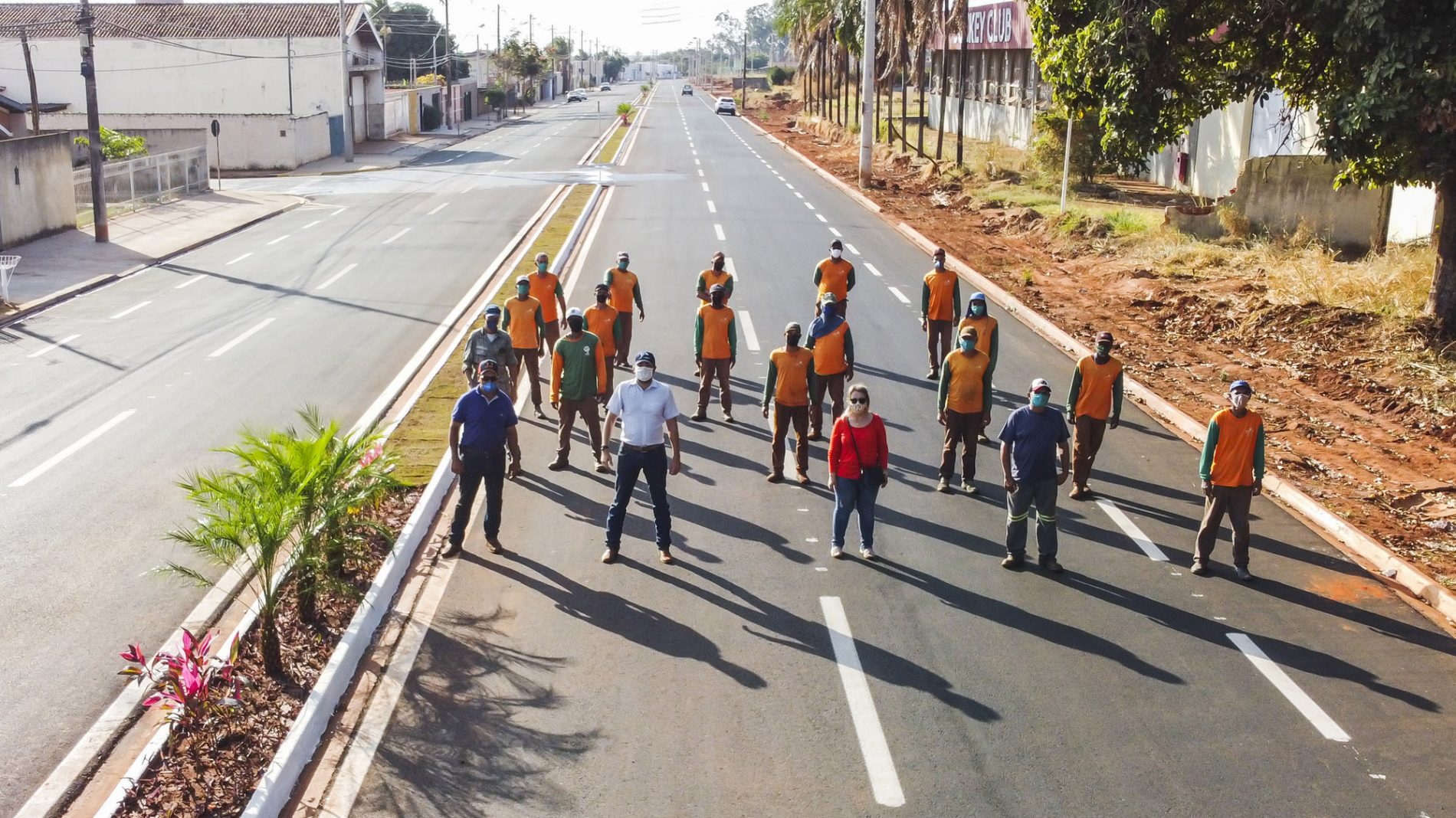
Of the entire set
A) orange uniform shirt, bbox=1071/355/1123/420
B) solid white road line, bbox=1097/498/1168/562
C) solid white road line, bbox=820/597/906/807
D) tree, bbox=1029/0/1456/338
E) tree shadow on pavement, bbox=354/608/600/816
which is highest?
tree, bbox=1029/0/1456/338

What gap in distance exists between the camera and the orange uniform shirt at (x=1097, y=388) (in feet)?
39.9

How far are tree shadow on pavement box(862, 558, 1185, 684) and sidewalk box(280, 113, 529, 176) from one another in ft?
145

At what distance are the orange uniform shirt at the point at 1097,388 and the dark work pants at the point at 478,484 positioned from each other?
576 cm

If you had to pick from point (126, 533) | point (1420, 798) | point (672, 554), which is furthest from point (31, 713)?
point (1420, 798)

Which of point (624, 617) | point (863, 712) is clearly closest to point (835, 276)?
point (624, 617)

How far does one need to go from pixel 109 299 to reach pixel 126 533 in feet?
45.6

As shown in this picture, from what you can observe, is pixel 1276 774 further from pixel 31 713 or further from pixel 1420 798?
pixel 31 713

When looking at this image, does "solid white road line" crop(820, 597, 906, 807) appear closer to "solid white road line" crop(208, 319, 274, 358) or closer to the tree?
the tree

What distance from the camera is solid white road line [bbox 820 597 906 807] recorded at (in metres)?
7.08

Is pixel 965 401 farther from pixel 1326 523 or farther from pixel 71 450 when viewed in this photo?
pixel 71 450

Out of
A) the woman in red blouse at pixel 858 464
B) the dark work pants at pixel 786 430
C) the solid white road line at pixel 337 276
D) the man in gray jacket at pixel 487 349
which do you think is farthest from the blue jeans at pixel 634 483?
the solid white road line at pixel 337 276

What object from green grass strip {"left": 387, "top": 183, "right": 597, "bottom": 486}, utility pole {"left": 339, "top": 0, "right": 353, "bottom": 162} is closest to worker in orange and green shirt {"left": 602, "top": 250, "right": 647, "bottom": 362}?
green grass strip {"left": 387, "top": 183, "right": 597, "bottom": 486}

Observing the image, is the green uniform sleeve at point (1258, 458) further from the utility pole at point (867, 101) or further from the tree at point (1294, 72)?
the utility pole at point (867, 101)

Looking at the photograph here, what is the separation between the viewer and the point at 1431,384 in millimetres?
15656
